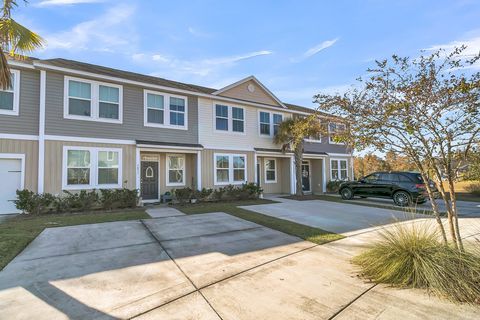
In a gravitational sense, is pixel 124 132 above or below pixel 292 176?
above

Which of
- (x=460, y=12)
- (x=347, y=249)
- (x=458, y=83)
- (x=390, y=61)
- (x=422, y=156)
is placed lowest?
(x=347, y=249)

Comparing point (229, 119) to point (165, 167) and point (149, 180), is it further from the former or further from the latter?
point (149, 180)

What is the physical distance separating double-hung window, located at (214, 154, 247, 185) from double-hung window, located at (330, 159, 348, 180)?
8.74 metres

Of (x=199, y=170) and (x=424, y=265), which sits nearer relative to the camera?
(x=424, y=265)

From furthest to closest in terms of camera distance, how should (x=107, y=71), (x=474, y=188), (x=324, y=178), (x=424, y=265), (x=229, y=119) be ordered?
(x=324, y=178) → (x=474, y=188) → (x=229, y=119) → (x=107, y=71) → (x=424, y=265)

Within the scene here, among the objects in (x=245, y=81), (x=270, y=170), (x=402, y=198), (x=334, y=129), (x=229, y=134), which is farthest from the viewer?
(x=270, y=170)

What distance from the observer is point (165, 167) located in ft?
45.5

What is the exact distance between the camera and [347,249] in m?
5.88

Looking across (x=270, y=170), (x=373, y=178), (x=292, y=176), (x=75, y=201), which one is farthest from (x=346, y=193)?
(x=75, y=201)

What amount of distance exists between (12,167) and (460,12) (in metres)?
15.0

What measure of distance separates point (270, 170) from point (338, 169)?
21.9ft

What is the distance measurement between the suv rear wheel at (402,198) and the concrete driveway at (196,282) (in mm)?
8211

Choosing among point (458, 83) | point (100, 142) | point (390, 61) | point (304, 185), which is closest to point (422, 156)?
point (458, 83)

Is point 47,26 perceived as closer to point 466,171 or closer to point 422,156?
point 422,156
